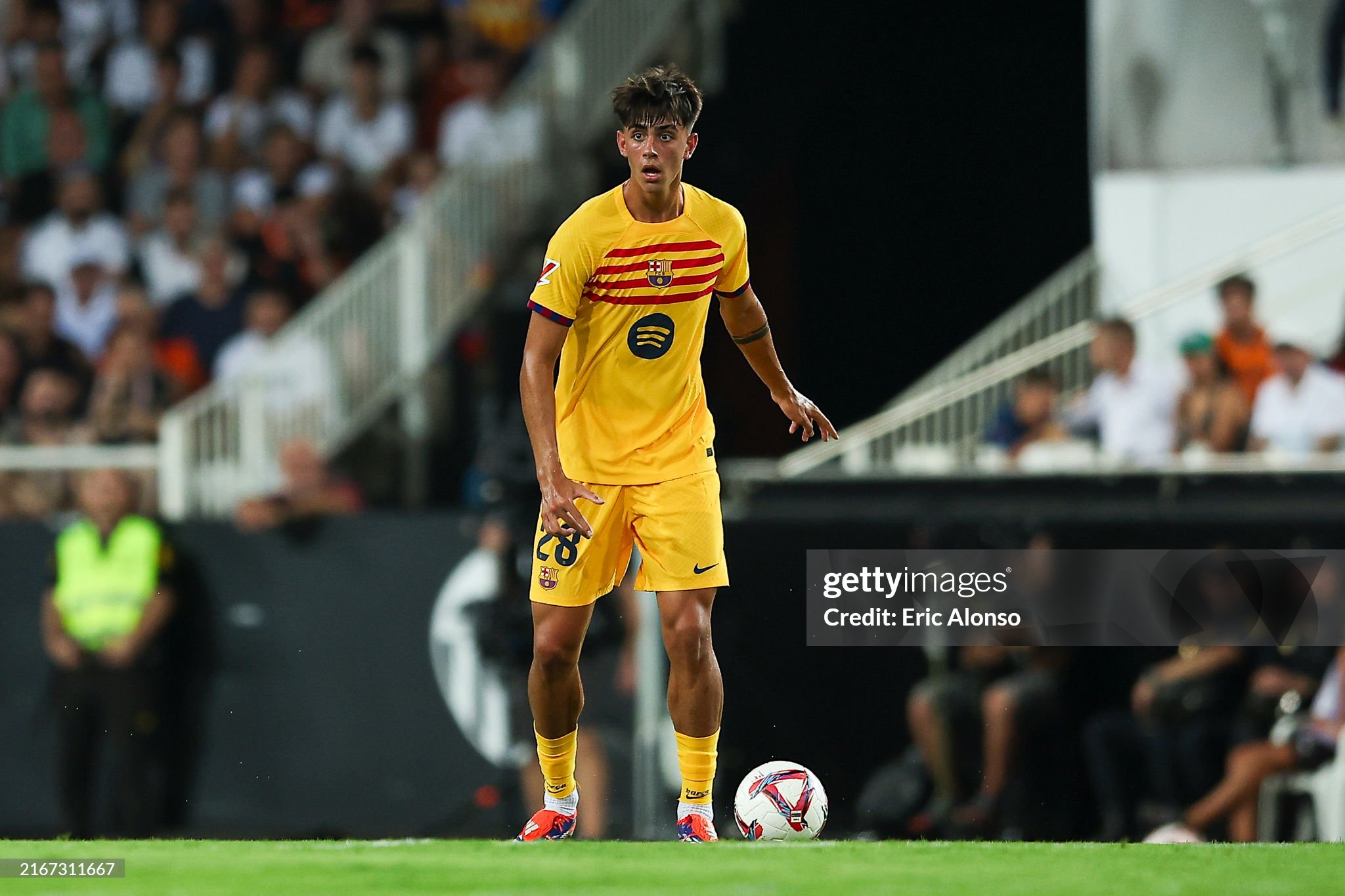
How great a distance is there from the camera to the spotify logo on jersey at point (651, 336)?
6.37m

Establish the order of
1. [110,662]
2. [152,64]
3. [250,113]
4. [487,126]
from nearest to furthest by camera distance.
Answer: [110,662] → [487,126] → [250,113] → [152,64]

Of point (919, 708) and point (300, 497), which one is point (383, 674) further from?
point (919, 708)

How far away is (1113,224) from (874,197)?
1.77 m

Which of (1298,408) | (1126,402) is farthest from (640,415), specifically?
(1298,408)

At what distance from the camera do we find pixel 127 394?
10.9m

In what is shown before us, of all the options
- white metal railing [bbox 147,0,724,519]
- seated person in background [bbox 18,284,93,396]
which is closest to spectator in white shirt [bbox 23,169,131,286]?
seated person in background [bbox 18,284,93,396]

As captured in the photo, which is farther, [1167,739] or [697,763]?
[1167,739]

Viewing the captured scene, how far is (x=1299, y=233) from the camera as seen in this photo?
35.6ft

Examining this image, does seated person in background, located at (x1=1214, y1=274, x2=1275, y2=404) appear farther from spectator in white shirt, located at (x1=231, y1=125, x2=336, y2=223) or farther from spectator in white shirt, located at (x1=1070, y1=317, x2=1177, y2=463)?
spectator in white shirt, located at (x1=231, y1=125, x2=336, y2=223)

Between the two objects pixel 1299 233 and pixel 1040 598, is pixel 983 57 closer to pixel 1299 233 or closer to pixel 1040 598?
pixel 1299 233

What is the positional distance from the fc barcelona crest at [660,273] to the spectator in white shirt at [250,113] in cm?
707

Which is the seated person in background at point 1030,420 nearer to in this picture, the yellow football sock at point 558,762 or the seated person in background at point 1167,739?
the seated person in background at point 1167,739

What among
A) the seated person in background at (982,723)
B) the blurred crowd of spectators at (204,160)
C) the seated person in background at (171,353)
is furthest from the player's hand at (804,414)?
the seated person in background at (171,353)

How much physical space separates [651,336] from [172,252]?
269 inches
